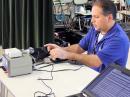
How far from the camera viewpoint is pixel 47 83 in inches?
75.6

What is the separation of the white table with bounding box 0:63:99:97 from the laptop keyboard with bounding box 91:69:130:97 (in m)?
0.23

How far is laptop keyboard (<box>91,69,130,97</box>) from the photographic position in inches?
58.6

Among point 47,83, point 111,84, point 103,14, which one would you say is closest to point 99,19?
point 103,14

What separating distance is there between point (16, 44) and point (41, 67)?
3.14ft

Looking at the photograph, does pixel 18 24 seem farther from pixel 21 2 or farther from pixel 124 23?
pixel 124 23

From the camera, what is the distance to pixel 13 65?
6.56 ft

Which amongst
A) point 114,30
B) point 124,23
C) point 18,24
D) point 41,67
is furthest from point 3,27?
point 124,23

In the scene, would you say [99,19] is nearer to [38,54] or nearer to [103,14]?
[103,14]

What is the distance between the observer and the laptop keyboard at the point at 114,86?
1487 millimetres

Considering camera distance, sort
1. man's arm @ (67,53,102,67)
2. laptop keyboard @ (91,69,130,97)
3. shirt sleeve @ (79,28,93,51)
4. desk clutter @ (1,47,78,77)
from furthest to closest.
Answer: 1. shirt sleeve @ (79,28,93,51)
2. man's arm @ (67,53,102,67)
3. desk clutter @ (1,47,78,77)
4. laptop keyboard @ (91,69,130,97)

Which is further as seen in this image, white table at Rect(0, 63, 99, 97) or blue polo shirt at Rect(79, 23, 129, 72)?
blue polo shirt at Rect(79, 23, 129, 72)

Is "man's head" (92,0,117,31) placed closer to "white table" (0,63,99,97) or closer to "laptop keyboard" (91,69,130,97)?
"white table" (0,63,99,97)

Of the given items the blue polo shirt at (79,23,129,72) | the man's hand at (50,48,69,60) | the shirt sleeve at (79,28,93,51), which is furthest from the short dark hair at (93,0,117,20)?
the man's hand at (50,48,69,60)

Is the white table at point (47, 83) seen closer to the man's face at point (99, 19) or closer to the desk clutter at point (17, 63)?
the desk clutter at point (17, 63)
